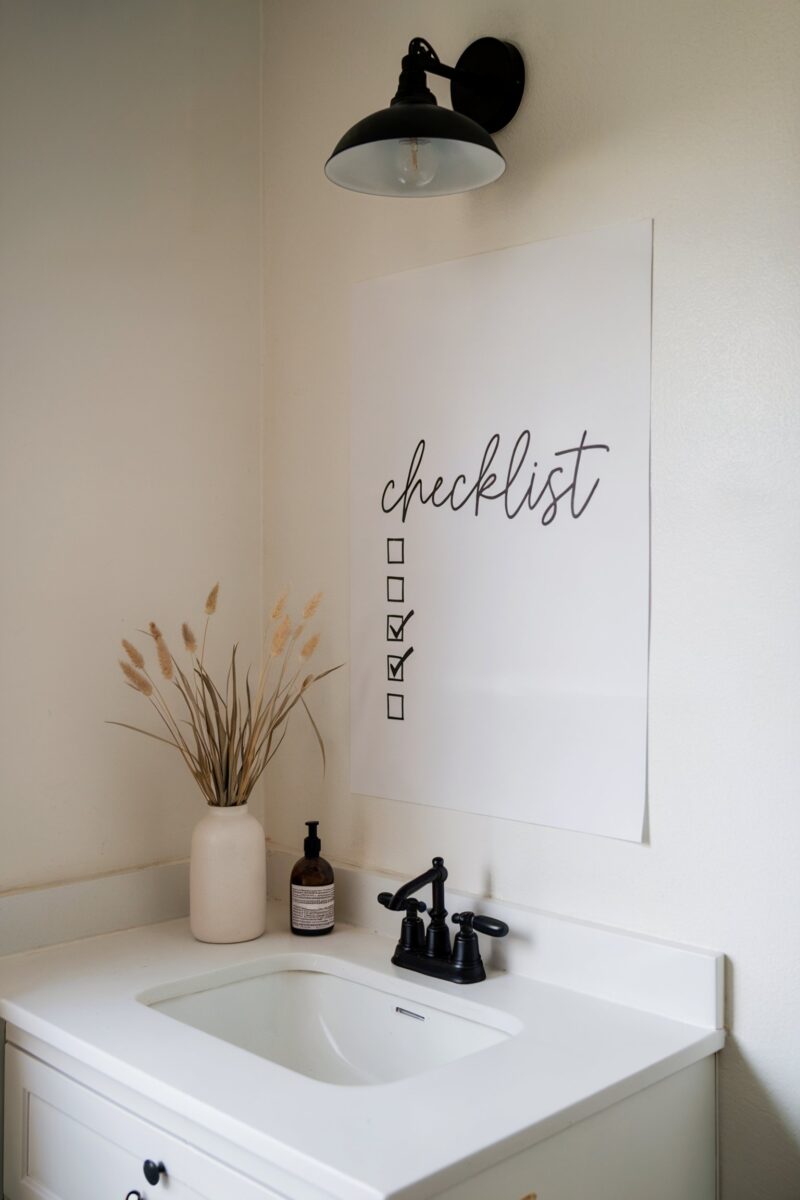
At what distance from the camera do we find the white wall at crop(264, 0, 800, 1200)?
4.21 ft

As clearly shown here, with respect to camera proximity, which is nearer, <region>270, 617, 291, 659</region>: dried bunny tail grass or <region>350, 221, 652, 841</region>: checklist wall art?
<region>350, 221, 652, 841</region>: checklist wall art

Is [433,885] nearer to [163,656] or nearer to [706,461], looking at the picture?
[163,656]

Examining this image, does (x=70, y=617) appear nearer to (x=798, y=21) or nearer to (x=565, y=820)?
(x=565, y=820)

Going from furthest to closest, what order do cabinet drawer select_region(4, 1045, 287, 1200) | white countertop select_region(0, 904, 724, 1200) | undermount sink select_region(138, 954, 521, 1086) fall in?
undermount sink select_region(138, 954, 521, 1086), cabinet drawer select_region(4, 1045, 287, 1200), white countertop select_region(0, 904, 724, 1200)

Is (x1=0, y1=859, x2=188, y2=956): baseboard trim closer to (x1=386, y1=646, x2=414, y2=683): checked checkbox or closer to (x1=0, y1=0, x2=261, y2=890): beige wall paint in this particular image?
(x1=0, y1=0, x2=261, y2=890): beige wall paint

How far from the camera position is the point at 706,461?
4.44 feet

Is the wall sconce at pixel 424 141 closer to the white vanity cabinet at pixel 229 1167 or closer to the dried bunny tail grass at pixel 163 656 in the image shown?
the dried bunny tail grass at pixel 163 656

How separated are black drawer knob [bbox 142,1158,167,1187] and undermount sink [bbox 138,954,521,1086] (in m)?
0.28

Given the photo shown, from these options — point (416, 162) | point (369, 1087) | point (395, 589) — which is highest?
point (416, 162)

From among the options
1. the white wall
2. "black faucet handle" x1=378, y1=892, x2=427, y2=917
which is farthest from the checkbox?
"black faucet handle" x1=378, y1=892, x2=427, y2=917

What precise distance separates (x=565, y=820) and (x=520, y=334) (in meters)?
0.67

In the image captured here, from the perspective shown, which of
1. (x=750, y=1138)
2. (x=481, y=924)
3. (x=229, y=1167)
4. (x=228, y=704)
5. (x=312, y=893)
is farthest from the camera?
(x=228, y=704)

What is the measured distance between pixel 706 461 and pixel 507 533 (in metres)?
0.32

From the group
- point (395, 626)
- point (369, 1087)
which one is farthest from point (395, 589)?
point (369, 1087)
